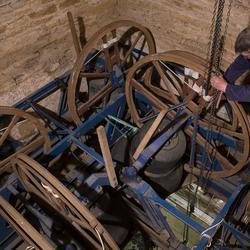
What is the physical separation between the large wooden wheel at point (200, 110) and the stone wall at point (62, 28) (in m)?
0.58

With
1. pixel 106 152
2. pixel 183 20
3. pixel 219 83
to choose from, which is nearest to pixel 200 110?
pixel 219 83

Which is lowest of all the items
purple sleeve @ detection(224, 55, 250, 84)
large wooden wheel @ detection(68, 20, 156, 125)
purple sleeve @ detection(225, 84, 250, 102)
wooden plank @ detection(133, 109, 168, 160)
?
purple sleeve @ detection(225, 84, 250, 102)

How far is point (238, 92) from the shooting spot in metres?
3.53

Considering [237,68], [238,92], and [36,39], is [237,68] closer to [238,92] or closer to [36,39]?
[238,92]

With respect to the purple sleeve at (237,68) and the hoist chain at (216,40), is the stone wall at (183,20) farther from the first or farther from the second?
the purple sleeve at (237,68)

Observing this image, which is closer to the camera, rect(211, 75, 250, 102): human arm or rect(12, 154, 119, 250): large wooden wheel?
Result: rect(12, 154, 119, 250): large wooden wheel

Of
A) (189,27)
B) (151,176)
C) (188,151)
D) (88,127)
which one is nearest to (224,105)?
(188,151)

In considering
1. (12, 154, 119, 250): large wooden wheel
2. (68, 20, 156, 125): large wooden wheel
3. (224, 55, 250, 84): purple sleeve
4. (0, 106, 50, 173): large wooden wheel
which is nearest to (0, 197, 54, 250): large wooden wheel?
(12, 154, 119, 250): large wooden wheel

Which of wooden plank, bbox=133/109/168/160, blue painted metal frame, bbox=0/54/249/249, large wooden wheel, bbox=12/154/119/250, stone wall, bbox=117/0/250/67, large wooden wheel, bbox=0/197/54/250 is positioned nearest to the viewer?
large wooden wheel, bbox=0/197/54/250

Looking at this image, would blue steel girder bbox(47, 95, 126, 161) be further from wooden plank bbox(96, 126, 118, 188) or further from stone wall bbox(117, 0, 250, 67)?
stone wall bbox(117, 0, 250, 67)

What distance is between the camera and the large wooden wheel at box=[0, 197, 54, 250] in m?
2.36

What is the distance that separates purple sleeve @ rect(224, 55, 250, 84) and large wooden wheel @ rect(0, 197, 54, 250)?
2.77 metres

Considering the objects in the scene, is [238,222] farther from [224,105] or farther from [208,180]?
[224,105]

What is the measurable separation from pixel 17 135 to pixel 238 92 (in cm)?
325
